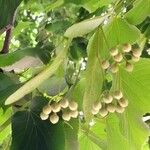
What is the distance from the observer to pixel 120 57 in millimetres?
667

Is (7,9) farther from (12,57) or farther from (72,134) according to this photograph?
(72,134)

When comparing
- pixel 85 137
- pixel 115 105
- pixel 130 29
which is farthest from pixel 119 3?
pixel 85 137

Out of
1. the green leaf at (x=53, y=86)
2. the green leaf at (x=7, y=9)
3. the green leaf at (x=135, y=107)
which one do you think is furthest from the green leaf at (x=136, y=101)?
the green leaf at (x=7, y=9)

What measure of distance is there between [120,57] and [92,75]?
6 centimetres

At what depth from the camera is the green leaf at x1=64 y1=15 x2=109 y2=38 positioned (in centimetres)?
56

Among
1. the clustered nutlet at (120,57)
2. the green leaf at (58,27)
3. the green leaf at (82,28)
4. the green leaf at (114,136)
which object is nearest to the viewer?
the green leaf at (82,28)

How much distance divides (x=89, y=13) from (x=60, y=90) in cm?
24

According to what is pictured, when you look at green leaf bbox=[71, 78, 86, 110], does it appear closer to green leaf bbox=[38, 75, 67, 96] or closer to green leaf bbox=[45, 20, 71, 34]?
green leaf bbox=[38, 75, 67, 96]

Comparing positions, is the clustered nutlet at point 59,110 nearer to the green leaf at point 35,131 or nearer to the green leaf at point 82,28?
the green leaf at point 35,131

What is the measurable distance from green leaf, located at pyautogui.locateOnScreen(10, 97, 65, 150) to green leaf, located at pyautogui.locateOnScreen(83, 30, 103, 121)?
0.31 ft

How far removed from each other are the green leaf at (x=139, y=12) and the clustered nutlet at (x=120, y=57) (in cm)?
5

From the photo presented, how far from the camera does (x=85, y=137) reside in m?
0.87

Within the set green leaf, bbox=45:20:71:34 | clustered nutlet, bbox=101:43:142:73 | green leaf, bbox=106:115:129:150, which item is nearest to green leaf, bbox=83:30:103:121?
clustered nutlet, bbox=101:43:142:73

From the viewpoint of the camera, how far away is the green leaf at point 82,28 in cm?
56
